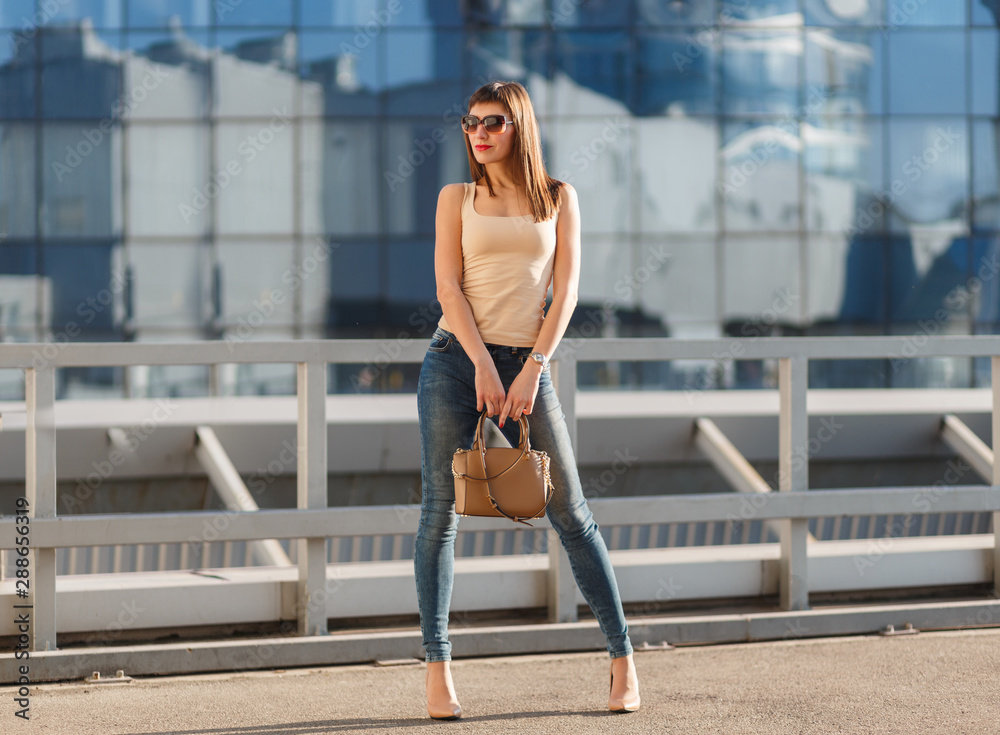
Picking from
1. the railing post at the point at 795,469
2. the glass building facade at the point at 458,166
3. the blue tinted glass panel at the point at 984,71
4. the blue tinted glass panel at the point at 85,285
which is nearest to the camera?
the railing post at the point at 795,469

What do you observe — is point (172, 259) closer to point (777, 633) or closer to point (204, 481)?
point (204, 481)

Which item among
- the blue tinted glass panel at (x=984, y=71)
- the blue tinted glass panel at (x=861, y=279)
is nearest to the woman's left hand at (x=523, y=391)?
the blue tinted glass panel at (x=861, y=279)

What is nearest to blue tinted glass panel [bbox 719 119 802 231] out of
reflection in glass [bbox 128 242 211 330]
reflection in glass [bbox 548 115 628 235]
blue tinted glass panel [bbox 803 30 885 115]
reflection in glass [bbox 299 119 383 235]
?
blue tinted glass panel [bbox 803 30 885 115]

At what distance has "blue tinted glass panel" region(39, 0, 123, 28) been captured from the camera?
62.7 feet

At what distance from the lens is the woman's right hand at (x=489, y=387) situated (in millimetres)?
3102

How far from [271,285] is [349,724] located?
16614 millimetres

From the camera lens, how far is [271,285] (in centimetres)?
1925

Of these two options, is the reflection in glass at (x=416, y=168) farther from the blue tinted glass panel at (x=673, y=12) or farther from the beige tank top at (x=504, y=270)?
the beige tank top at (x=504, y=270)

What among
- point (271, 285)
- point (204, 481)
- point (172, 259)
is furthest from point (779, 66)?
point (204, 481)

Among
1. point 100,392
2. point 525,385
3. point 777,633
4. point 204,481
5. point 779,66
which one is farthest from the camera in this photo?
point 779,66

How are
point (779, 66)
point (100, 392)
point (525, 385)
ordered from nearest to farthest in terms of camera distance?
point (525, 385), point (100, 392), point (779, 66)

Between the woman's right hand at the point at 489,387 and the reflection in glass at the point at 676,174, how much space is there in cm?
1709

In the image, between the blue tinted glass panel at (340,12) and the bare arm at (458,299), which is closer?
the bare arm at (458,299)

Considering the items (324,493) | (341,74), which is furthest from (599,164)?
(324,493)
